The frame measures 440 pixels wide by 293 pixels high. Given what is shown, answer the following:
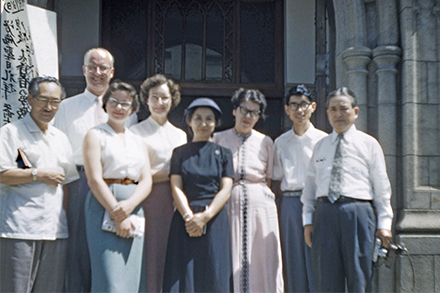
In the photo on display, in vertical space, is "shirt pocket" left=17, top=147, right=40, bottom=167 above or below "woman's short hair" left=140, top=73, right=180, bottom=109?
below

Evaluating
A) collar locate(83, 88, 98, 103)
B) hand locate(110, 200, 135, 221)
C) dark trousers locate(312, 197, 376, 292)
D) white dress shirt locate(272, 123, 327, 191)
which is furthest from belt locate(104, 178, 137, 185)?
dark trousers locate(312, 197, 376, 292)

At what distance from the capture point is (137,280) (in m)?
2.94

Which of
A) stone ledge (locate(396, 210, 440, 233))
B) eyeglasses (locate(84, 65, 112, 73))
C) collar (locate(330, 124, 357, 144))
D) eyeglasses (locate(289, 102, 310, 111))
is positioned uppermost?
eyeglasses (locate(84, 65, 112, 73))

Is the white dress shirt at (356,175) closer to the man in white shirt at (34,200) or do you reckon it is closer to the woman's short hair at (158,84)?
the woman's short hair at (158,84)

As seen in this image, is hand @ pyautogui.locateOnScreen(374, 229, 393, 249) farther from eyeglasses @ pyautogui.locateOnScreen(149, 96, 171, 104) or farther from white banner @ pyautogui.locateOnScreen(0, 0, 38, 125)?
white banner @ pyautogui.locateOnScreen(0, 0, 38, 125)

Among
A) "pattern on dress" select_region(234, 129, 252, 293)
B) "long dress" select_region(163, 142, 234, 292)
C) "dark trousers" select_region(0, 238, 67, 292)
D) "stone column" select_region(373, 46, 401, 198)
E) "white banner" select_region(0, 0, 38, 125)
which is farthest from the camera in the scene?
"stone column" select_region(373, 46, 401, 198)

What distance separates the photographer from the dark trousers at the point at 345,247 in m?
2.88

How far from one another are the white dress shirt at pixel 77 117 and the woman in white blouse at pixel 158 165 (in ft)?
1.12

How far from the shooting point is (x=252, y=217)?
335cm

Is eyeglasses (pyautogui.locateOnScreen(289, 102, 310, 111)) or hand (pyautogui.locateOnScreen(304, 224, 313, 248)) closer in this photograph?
hand (pyautogui.locateOnScreen(304, 224, 313, 248))

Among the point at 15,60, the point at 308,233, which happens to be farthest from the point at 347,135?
the point at 15,60

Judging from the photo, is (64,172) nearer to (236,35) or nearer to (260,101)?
(260,101)

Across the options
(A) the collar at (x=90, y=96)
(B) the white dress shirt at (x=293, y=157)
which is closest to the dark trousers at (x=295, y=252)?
(B) the white dress shirt at (x=293, y=157)

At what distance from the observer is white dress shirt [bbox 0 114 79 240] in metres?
2.84
